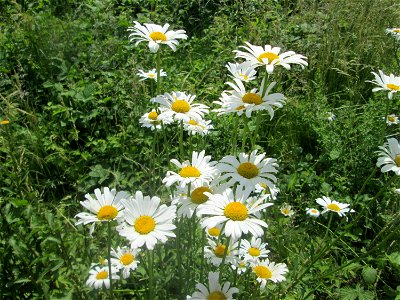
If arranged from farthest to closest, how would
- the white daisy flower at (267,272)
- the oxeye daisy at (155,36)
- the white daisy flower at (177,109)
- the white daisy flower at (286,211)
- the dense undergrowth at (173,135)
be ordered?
the white daisy flower at (286,211), the dense undergrowth at (173,135), the white daisy flower at (267,272), the oxeye daisy at (155,36), the white daisy flower at (177,109)

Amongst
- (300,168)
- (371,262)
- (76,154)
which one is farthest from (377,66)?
(76,154)

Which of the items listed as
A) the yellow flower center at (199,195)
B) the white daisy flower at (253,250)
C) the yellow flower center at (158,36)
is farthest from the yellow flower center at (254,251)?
the yellow flower center at (158,36)

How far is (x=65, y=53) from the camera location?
3328 millimetres

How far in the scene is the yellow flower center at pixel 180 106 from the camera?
1524mm

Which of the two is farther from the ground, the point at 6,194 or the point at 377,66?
the point at 377,66

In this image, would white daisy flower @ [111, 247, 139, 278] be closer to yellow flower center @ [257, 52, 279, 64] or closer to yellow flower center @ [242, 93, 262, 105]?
yellow flower center @ [242, 93, 262, 105]

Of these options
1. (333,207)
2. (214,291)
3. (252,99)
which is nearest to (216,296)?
(214,291)

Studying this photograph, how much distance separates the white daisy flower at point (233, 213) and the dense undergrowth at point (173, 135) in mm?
539

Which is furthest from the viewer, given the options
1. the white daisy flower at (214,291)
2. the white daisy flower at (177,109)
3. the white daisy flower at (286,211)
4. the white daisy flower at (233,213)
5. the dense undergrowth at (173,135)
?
the white daisy flower at (286,211)

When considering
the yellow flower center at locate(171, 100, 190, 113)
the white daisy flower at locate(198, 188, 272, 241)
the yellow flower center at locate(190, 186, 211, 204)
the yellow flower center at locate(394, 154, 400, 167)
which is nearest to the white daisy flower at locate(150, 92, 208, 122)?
the yellow flower center at locate(171, 100, 190, 113)

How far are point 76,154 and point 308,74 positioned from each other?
6.22 ft

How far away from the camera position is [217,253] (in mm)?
1632

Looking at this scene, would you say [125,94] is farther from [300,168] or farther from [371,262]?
[371,262]

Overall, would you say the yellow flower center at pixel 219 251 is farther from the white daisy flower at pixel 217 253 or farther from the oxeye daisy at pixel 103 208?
the oxeye daisy at pixel 103 208
